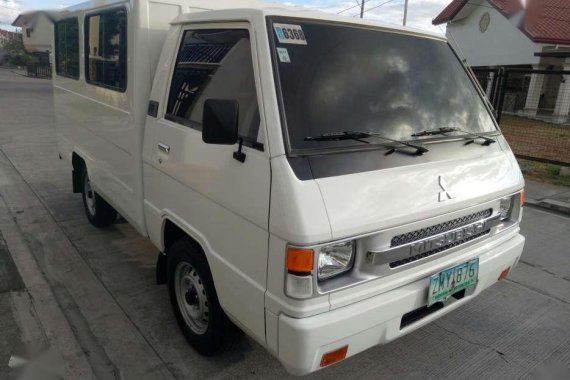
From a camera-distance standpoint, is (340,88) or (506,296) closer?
(340,88)

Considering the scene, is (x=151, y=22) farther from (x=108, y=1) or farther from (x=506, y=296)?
(x=506, y=296)

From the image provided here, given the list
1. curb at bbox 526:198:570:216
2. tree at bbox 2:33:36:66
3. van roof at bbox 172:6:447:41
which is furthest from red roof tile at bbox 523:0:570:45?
tree at bbox 2:33:36:66

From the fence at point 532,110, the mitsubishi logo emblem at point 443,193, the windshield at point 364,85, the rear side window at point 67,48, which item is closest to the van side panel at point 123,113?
the rear side window at point 67,48

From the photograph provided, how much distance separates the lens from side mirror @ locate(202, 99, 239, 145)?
2225 millimetres

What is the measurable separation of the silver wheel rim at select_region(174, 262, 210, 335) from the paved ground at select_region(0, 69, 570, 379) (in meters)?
0.19

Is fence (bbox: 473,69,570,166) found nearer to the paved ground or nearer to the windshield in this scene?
the paved ground

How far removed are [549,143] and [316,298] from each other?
36.9 feet

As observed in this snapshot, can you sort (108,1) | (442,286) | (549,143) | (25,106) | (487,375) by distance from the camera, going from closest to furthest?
1. (442,286)
2. (487,375)
3. (108,1)
4. (549,143)
5. (25,106)

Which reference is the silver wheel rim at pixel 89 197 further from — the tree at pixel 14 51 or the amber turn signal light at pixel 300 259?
the tree at pixel 14 51

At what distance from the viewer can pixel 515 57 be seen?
22781mm

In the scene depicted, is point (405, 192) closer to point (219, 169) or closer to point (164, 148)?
point (219, 169)

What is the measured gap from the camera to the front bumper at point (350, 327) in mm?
2037

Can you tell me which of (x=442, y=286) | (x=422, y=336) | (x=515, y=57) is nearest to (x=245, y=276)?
(x=442, y=286)

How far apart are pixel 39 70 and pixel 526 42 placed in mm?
36372
